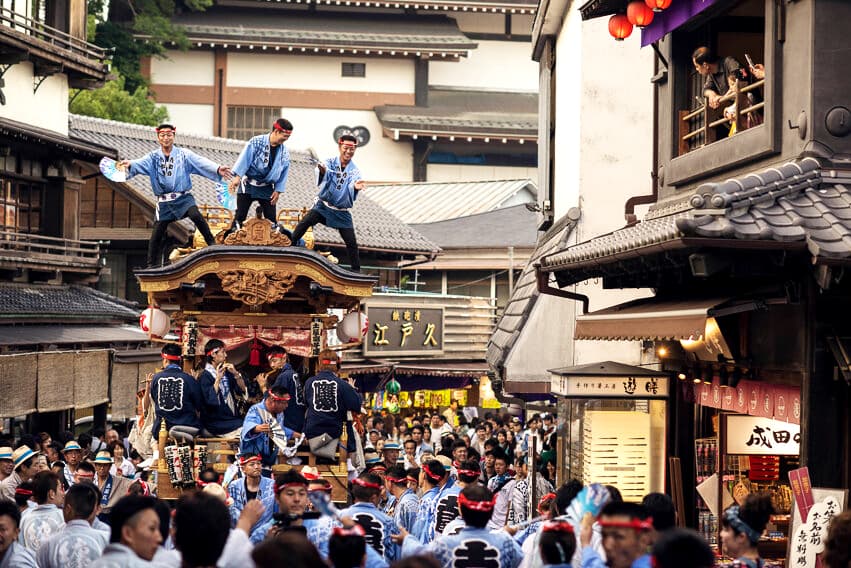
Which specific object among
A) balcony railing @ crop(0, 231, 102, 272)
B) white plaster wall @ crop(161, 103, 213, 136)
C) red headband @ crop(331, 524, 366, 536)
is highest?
white plaster wall @ crop(161, 103, 213, 136)

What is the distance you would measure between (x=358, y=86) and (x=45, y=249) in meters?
20.6

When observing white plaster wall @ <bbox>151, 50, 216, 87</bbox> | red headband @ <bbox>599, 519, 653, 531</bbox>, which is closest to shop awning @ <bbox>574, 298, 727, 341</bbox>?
red headband @ <bbox>599, 519, 653, 531</bbox>

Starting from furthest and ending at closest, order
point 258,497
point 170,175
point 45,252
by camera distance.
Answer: point 45,252, point 170,175, point 258,497

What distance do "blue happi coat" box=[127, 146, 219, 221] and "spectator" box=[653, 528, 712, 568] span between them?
38.1ft

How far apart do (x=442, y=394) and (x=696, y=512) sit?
2090cm

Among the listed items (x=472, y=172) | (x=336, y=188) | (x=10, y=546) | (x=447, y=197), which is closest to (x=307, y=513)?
(x=10, y=546)

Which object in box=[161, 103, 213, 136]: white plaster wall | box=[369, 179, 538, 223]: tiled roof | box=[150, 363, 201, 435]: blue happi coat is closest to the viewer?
box=[150, 363, 201, 435]: blue happi coat

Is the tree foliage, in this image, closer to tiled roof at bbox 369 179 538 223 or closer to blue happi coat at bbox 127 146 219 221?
tiled roof at bbox 369 179 538 223

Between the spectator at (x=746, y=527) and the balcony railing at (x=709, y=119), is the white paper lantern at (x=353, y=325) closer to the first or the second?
the balcony railing at (x=709, y=119)

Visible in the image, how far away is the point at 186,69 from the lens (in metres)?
44.8

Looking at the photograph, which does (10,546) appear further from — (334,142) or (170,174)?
(334,142)

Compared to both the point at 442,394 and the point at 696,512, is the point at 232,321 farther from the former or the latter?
the point at 442,394

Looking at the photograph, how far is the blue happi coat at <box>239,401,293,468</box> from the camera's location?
13812 millimetres

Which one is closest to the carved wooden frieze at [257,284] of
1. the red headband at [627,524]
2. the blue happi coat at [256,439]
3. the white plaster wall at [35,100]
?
the blue happi coat at [256,439]
